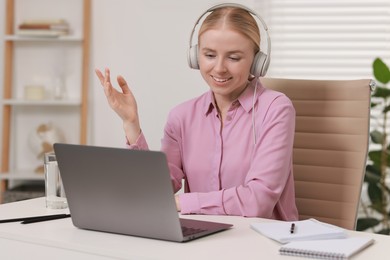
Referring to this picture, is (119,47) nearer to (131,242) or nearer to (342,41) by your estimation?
(342,41)

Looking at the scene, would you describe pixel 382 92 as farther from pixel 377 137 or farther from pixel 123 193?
pixel 123 193

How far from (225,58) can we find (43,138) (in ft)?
7.16

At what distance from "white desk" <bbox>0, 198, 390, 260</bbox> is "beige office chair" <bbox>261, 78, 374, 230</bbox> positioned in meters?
0.53

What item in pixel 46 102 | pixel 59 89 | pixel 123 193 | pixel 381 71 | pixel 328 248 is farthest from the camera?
pixel 59 89

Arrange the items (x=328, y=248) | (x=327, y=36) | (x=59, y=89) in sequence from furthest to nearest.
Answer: (x=59, y=89)
(x=327, y=36)
(x=328, y=248)

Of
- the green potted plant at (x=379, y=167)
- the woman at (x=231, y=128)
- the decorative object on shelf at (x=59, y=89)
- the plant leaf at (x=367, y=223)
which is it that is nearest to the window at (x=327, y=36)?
the green potted plant at (x=379, y=167)

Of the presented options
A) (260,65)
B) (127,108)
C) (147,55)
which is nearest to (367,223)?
(147,55)

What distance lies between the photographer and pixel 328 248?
4.30ft

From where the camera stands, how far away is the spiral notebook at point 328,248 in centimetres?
126

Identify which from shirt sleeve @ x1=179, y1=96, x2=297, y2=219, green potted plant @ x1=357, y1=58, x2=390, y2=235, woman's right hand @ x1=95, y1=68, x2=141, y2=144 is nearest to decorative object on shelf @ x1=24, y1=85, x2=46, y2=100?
green potted plant @ x1=357, y1=58, x2=390, y2=235

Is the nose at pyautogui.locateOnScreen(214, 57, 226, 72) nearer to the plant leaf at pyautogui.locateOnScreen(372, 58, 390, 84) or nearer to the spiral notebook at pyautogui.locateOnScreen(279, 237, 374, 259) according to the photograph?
the spiral notebook at pyautogui.locateOnScreen(279, 237, 374, 259)

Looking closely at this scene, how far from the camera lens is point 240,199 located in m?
1.76

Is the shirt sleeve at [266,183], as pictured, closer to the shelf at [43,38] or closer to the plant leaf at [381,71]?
the plant leaf at [381,71]

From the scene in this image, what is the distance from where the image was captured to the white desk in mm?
1288
